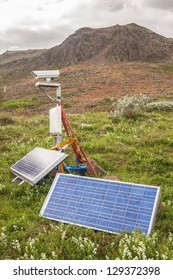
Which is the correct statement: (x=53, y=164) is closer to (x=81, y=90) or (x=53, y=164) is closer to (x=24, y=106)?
(x=24, y=106)

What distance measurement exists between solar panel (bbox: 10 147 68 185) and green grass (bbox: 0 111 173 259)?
0.39m

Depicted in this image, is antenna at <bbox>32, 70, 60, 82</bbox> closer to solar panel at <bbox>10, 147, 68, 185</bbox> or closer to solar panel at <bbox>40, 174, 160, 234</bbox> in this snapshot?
solar panel at <bbox>10, 147, 68, 185</bbox>

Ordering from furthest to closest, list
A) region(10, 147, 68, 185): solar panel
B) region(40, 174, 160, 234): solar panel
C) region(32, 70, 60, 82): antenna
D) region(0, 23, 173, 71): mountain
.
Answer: region(0, 23, 173, 71): mountain
region(32, 70, 60, 82): antenna
region(10, 147, 68, 185): solar panel
region(40, 174, 160, 234): solar panel

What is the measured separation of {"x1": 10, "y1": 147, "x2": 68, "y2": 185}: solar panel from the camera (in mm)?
8383

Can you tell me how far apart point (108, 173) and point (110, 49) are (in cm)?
8392

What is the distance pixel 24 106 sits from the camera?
3309 centimetres

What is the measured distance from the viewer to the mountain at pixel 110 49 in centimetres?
8694

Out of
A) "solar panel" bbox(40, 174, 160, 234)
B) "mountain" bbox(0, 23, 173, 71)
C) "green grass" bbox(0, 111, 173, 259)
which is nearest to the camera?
"green grass" bbox(0, 111, 173, 259)

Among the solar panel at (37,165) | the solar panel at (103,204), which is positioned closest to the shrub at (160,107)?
the solar panel at (37,165)

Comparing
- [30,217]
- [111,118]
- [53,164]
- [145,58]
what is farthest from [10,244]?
[145,58]

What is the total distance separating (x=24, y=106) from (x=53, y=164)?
25543 mm

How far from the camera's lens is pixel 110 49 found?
89625 mm

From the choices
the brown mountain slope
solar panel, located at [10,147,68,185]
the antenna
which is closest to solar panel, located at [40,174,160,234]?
solar panel, located at [10,147,68,185]

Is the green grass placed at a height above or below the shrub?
below
